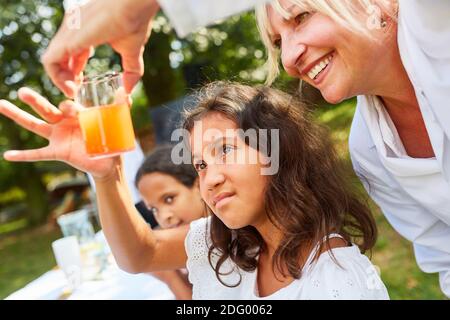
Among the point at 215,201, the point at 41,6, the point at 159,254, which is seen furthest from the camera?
the point at 41,6

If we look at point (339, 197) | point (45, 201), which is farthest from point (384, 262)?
point (45, 201)

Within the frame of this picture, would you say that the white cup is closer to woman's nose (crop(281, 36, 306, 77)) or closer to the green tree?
woman's nose (crop(281, 36, 306, 77))

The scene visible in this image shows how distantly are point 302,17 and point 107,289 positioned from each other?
170 centimetres

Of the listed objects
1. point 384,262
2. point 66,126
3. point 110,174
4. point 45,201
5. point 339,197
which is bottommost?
point 45,201

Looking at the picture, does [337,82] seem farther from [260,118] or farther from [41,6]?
[41,6]

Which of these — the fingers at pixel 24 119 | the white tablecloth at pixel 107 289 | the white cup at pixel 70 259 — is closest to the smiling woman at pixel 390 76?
the fingers at pixel 24 119

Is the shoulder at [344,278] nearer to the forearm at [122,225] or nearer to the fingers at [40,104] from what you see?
the forearm at [122,225]

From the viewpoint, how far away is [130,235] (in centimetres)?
204

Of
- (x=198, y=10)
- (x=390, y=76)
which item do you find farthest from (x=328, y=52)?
(x=198, y=10)

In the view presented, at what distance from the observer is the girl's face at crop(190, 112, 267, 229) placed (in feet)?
6.10

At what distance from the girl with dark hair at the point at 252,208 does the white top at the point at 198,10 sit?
71 centimetres

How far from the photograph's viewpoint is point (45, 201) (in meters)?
13.9

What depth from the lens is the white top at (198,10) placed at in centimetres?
106
